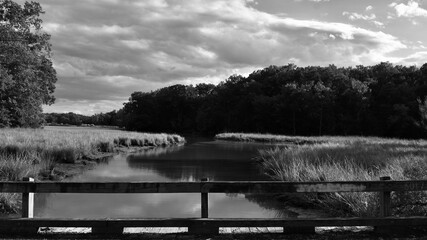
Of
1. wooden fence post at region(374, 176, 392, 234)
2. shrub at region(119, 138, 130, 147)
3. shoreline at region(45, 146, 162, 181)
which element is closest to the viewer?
wooden fence post at region(374, 176, 392, 234)

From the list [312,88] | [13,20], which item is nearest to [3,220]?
[13,20]

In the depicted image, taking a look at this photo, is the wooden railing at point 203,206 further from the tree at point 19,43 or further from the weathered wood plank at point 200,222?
the tree at point 19,43

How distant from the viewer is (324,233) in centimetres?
709

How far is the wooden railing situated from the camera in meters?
6.74

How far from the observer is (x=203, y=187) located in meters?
6.86

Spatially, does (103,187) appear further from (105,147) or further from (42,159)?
(105,147)

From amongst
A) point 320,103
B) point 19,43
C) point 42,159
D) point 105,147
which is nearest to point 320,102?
point 320,103

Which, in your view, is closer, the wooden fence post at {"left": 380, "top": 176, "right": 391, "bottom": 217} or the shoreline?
the wooden fence post at {"left": 380, "top": 176, "right": 391, "bottom": 217}

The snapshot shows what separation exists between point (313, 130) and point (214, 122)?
108 feet

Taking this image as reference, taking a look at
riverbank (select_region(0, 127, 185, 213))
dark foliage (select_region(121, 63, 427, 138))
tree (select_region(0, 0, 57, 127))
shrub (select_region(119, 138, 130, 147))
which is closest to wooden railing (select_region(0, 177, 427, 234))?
riverbank (select_region(0, 127, 185, 213))

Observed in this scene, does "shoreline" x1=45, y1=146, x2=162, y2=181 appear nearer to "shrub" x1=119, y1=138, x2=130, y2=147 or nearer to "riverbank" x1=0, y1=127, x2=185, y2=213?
"riverbank" x1=0, y1=127, x2=185, y2=213

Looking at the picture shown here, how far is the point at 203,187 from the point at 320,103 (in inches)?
3409

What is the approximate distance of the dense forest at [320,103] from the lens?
82.6 metres

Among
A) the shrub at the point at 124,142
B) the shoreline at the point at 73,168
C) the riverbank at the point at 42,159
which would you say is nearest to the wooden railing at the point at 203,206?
the riverbank at the point at 42,159
